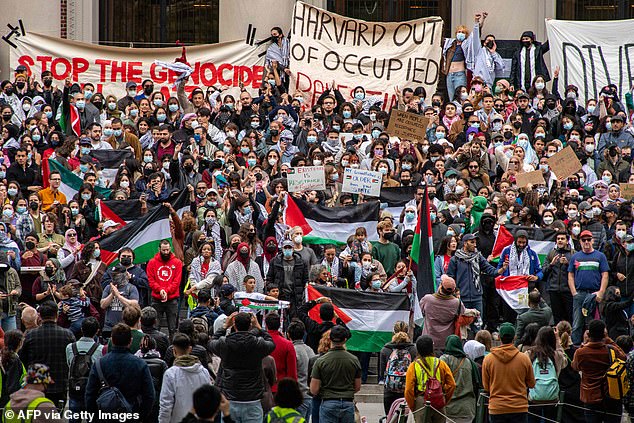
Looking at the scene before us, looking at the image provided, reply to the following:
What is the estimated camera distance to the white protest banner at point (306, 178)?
2031 centimetres

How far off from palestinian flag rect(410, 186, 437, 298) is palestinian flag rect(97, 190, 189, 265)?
364 centimetres

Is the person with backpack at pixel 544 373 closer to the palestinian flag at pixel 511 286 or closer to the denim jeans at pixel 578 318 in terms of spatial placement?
the denim jeans at pixel 578 318

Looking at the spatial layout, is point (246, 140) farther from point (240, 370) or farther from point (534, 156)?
point (240, 370)

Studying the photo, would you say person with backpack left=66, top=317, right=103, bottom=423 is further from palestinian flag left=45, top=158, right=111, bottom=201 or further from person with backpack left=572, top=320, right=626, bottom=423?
palestinian flag left=45, top=158, right=111, bottom=201

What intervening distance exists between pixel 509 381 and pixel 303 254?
576 cm

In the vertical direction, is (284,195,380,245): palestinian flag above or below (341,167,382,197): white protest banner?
below

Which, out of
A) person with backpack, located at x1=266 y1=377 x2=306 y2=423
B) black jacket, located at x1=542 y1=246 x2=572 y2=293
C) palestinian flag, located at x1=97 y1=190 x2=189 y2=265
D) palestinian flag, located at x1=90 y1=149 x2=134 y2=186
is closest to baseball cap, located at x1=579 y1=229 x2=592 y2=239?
black jacket, located at x1=542 y1=246 x2=572 y2=293

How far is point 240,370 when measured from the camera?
12.2m

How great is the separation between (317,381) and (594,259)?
6332 mm

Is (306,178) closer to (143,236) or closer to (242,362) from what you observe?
(143,236)

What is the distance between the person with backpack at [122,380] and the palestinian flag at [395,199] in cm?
941

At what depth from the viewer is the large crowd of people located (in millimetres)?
12664

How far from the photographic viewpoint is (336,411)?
12.7m

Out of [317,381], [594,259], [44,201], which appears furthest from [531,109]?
[317,381]
